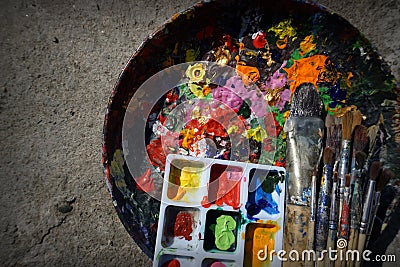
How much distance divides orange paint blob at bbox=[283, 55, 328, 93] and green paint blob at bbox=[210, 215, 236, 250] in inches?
28.8

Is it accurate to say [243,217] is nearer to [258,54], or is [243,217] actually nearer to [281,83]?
[281,83]

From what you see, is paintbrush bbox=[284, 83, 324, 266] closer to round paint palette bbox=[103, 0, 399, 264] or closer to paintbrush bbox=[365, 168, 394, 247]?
round paint palette bbox=[103, 0, 399, 264]

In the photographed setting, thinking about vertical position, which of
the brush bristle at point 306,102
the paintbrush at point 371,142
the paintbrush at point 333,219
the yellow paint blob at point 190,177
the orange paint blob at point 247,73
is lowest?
the paintbrush at point 333,219

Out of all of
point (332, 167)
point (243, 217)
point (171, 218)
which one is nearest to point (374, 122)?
point (332, 167)

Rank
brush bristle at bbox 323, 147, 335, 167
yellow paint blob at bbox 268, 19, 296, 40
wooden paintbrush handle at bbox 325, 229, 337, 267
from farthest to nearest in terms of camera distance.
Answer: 1. yellow paint blob at bbox 268, 19, 296, 40
2. brush bristle at bbox 323, 147, 335, 167
3. wooden paintbrush handle at bbox 325, 229, 337, 267

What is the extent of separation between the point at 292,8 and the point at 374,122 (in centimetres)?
70

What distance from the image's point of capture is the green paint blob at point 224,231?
5.50 feet

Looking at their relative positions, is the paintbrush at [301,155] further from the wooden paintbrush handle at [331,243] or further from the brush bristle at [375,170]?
the brush bristle at [375,170]

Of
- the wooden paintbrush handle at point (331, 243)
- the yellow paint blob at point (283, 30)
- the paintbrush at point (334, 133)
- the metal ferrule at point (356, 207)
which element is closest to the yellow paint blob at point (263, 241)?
the wooden paintbrush handle at point (331, 243)

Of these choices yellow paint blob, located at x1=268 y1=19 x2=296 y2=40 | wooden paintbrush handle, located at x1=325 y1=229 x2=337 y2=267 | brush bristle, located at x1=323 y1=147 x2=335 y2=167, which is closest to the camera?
wooden paintbrush handle, located at x1=325 y1=229 x2=337 y2=267

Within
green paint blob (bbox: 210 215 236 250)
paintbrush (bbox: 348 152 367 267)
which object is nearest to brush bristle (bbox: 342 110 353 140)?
paintbrush (bbox: 348 152 367 267)

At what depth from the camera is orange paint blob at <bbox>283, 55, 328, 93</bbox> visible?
72.4 inches

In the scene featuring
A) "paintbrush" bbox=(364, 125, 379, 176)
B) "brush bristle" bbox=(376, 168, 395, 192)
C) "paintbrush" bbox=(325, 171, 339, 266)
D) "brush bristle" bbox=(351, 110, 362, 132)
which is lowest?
"paintbrush" bbox=(325, 171, 339, 266)

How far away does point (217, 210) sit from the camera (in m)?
1.68
